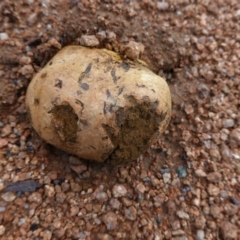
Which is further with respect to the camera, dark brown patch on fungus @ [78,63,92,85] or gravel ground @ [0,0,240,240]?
gravel ground @ [0,0,240,240]

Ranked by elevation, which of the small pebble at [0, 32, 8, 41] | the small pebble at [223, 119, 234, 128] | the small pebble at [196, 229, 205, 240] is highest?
the small pebble at [0, 32, 8, 41]

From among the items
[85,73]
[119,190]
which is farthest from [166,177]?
[85,73]

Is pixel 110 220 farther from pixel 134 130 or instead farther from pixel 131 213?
pixel 134 130

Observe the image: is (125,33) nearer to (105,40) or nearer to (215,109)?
(105,40)

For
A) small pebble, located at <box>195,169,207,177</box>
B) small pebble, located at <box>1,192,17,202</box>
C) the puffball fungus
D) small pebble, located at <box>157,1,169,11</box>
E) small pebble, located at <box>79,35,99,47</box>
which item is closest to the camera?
the puffball fungus

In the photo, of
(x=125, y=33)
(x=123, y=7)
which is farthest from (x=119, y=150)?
(x=123, y=7)

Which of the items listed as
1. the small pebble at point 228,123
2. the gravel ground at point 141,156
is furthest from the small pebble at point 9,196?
the small pebble at point 228,123

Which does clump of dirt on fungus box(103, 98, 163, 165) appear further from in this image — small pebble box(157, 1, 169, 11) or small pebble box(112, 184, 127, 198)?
small pebble box(157, 1, 169, 11)

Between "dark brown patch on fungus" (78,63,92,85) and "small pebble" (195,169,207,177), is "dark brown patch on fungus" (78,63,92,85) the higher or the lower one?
the higher one

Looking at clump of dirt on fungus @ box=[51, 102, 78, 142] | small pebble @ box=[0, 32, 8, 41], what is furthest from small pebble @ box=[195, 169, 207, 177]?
small pebble @ box=[0, 32, 8, 41]
